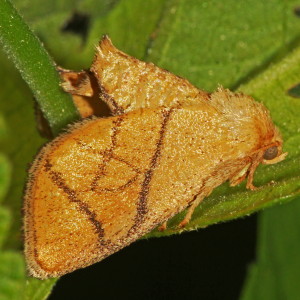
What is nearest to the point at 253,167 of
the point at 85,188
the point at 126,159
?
the point at 126,159

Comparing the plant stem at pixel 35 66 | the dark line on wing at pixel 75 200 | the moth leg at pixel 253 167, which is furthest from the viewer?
the moth leg at pixel 253 167

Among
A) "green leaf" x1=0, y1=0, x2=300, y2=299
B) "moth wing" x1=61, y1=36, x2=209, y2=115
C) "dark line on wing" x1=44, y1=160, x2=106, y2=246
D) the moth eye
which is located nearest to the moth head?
the moth eye

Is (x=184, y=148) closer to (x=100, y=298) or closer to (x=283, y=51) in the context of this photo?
(x=283, y=51)

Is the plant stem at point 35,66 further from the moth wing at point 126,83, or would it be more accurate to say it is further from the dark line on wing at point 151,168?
the dark line on wing at point 151,168

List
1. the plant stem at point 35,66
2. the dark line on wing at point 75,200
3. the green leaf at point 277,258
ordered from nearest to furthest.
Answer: the plant stem at point 35,66
the dark line on wing at point 75,200
the green leaf at point 277,258

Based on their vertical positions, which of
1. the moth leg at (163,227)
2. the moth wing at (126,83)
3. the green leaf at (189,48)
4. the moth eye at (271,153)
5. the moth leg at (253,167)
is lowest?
the moth leg at (163,227)

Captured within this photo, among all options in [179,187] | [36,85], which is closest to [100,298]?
[179,187]

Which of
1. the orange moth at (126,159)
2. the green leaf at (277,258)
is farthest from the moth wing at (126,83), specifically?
the green leaf at (277,258)
